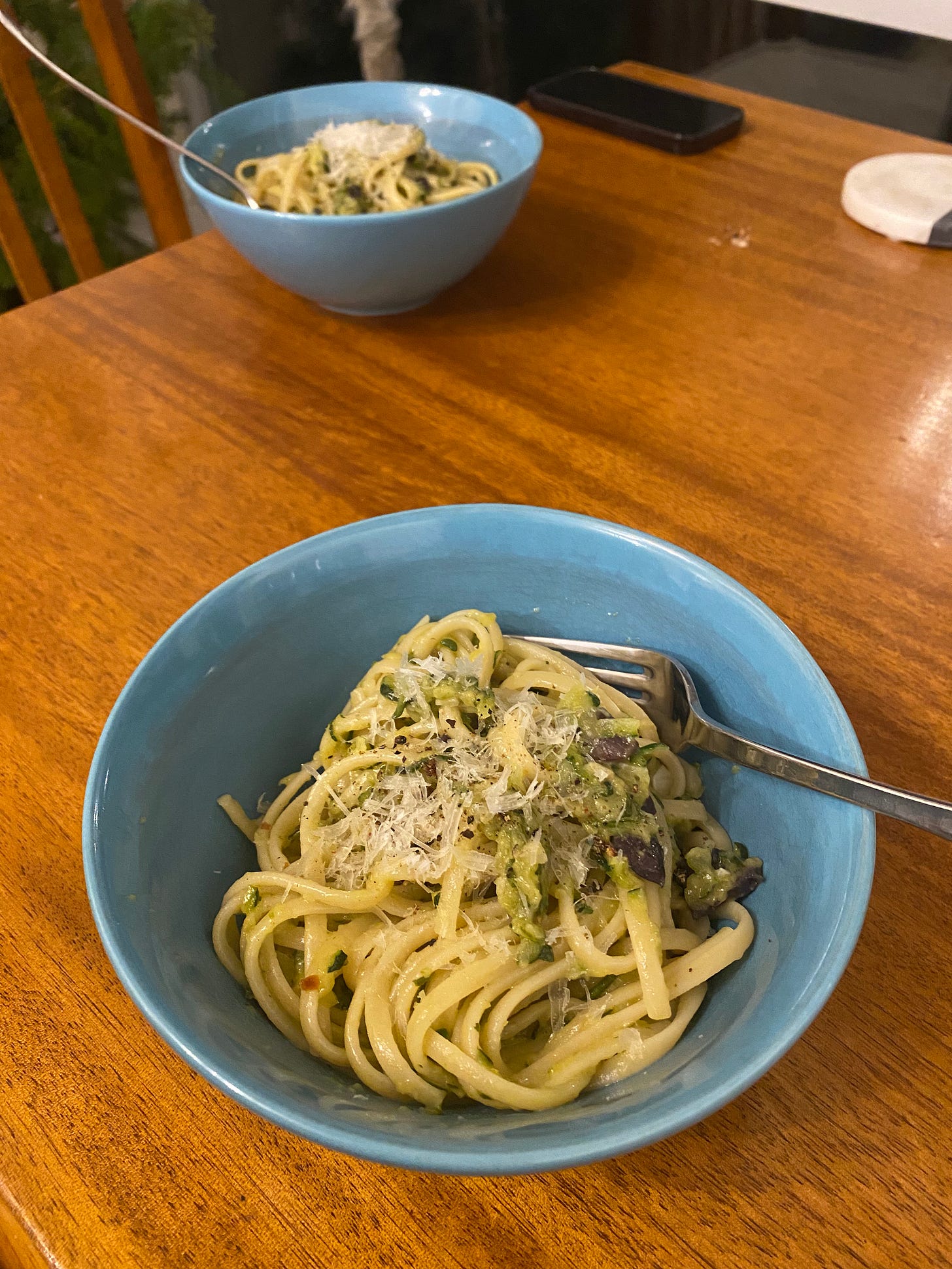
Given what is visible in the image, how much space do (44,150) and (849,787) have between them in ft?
8.98

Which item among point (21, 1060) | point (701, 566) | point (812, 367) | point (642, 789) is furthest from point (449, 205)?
point (21, 1060)

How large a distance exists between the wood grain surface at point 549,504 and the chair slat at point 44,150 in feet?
2.97

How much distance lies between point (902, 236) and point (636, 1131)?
6.37 feet

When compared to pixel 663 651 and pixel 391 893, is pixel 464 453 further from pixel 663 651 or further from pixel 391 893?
pixel 391 893

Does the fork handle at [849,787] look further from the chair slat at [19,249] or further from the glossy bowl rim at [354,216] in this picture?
the chair slat at [19,249]

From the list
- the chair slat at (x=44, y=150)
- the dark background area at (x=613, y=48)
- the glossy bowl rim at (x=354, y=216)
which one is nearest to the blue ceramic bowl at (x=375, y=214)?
the glossy bowl rim at (x=354, y=216)

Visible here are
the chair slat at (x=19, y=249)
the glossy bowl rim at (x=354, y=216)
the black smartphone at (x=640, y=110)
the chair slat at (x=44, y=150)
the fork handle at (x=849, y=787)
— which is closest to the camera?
the fork handle at (x=849, y=787)

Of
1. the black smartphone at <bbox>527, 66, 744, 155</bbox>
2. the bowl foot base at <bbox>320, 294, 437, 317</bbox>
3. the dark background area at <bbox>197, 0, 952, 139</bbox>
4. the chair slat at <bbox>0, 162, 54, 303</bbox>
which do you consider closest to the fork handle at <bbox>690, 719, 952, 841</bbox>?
the bowl foot base at <bbox>320, 294, 437, 317</bbox>

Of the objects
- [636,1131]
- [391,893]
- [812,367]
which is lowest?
[812,367]

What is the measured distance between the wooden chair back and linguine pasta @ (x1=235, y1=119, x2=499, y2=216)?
96 cm

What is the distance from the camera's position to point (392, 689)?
3.16 feet

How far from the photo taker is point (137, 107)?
8.68 ft

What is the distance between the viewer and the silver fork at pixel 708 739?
75 cm

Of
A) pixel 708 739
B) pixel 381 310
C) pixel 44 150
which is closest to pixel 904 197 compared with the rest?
pixel 381 310
